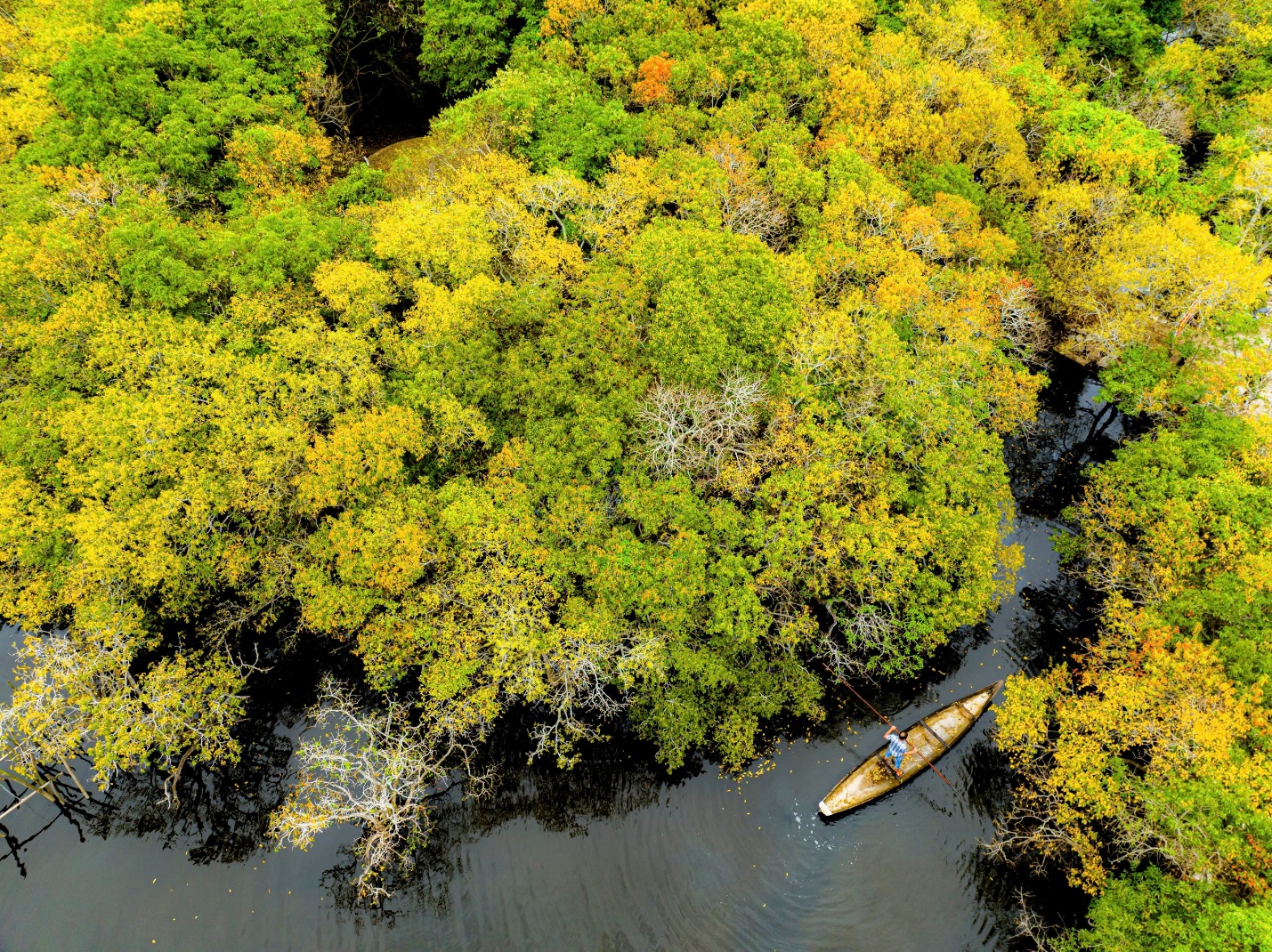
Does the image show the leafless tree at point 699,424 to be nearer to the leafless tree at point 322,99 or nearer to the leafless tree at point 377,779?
the leafless tree at point 377,779

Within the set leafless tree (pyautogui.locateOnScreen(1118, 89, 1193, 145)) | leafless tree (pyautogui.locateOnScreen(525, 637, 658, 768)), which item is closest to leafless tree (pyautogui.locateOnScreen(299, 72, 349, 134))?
leafless tree (pyautogui.locateOnScreen(525, 637, 658, 768))

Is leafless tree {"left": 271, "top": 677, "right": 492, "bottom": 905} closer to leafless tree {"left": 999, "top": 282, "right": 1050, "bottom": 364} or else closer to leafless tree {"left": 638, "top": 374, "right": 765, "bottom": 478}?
leafless tree {"left": 638, "top": 374, "right": 765, "bottom": 478}

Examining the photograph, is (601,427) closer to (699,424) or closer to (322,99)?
(699,424)

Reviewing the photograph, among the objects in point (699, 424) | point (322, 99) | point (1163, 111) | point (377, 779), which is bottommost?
point (377, 779)

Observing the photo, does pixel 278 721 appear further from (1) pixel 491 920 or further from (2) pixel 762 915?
(2) pixel 762 915

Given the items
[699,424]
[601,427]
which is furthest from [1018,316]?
[601,427]

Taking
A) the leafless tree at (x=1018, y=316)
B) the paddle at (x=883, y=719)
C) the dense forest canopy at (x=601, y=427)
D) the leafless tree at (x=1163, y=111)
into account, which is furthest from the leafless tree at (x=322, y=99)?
the leafless tree at (x=1163, y=111)

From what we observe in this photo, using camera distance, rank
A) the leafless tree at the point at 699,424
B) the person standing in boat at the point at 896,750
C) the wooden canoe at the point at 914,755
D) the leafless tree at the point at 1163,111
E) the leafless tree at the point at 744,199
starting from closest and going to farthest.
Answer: the leafless tree at the point at 699,424, the wooden canoe at the point at 914,755, the person standing in boat at the point at 896,750, the leafless tree at the point at 744,199, the leafless tree at the point at 1163,111
